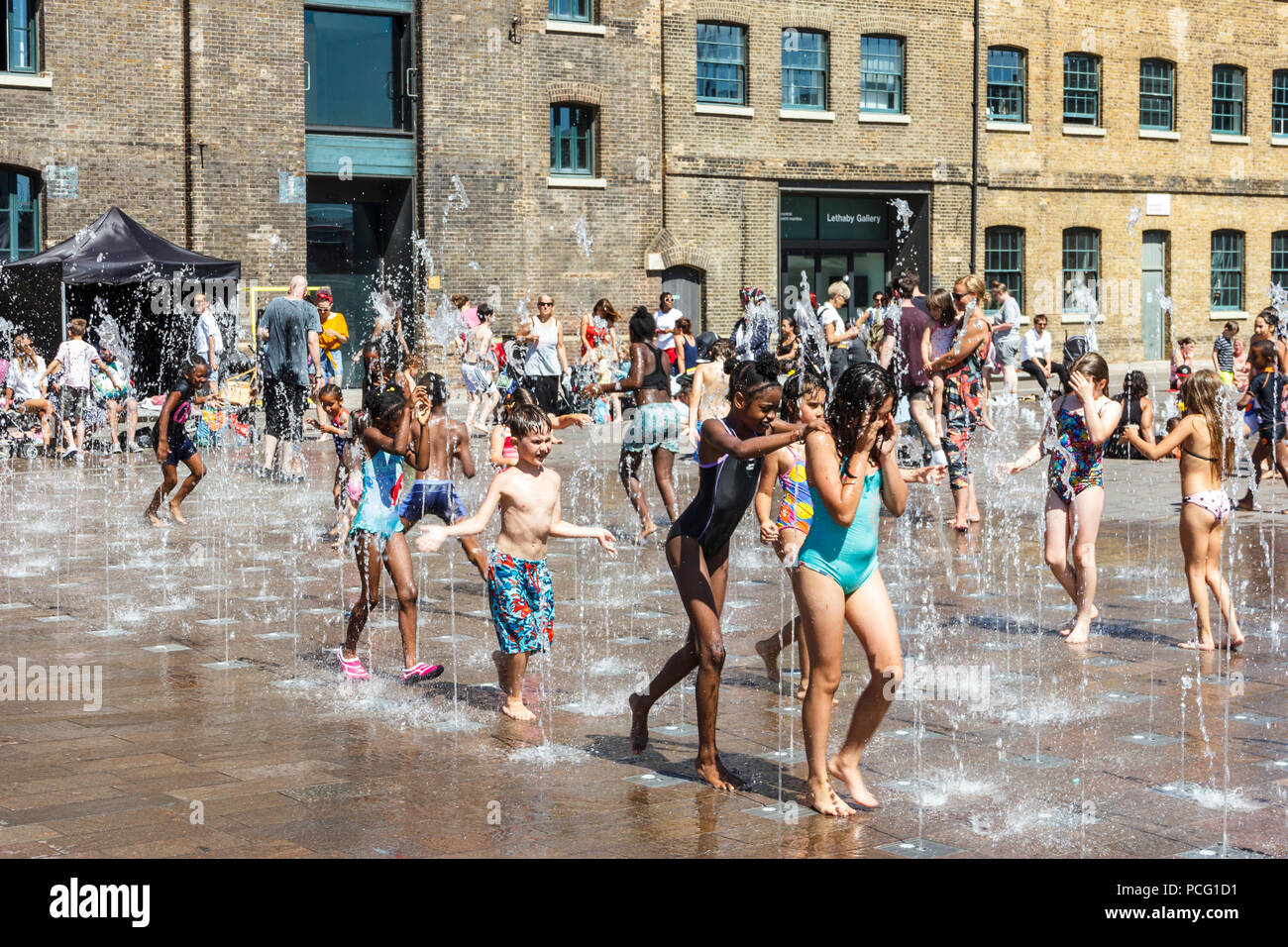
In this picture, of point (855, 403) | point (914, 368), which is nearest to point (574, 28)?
point (914, 368)

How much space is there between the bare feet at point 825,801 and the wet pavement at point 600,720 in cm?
11

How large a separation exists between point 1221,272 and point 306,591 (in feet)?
106

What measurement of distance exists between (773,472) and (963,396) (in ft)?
23.5

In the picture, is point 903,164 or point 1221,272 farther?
point 1221,272

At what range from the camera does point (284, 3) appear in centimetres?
2694

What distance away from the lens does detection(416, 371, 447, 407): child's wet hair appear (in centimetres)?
952

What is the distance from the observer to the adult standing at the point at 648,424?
13.2 meters

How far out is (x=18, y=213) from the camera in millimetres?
25344

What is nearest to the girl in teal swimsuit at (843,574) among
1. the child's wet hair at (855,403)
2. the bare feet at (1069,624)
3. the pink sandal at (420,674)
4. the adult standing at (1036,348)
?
the child's wet hair at (855,403)

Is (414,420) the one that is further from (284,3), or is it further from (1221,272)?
(1221,272)

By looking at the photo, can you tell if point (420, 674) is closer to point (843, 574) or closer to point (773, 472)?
point (773, 472)

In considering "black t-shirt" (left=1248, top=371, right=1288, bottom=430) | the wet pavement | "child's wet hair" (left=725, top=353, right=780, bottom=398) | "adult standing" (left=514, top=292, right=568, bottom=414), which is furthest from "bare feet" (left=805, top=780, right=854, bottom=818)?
"adult standing" (left=514, top=292, right=568, bottom=414)
